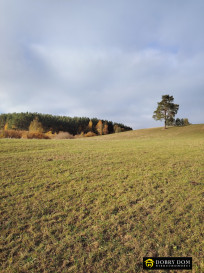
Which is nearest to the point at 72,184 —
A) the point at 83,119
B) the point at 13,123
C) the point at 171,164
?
the point at 171,164

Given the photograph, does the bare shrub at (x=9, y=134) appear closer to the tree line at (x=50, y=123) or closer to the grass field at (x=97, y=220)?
the tree line at (x=50, y=123)

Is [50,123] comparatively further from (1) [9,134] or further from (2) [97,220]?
(2) [97,220]

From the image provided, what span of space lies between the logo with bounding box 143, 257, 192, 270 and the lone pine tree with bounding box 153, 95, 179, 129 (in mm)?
68535

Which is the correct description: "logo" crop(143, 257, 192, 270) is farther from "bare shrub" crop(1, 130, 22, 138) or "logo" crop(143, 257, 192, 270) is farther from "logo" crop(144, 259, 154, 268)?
"bare shrub" crop(1, 130, 22, 138)

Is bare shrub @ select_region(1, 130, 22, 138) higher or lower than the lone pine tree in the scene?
lower

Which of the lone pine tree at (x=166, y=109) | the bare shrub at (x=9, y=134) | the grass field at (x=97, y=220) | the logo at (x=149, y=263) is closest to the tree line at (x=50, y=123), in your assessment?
the bare shrub at (x=9, y=134)

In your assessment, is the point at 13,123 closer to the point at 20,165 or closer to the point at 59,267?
the point at 20,165

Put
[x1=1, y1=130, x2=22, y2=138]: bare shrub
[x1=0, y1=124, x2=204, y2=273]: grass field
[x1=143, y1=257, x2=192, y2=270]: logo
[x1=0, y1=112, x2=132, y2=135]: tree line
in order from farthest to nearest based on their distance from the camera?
[x1=0, y1=112, x2=132, y2=135]: tree line < [x1=1, y1=130, x2=22, y2=138]: bare shrub < [x1=0, y1=124, x2=204, y2=273]: grass field < [x1=143, y1=257, x2=192, y2=270]: logo

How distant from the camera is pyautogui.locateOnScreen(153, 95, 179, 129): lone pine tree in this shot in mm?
66062

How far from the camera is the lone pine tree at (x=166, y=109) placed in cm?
6606

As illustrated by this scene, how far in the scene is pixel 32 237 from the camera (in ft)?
15.9

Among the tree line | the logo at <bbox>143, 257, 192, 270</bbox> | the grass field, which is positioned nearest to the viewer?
the logo at <bbox>143, 257, 192, 270</bbox>

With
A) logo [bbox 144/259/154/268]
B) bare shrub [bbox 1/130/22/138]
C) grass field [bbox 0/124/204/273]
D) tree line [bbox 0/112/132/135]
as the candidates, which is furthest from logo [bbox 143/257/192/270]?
tree line [bbox 0/112/132/135]

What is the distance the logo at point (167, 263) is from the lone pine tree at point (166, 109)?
68.5 m
